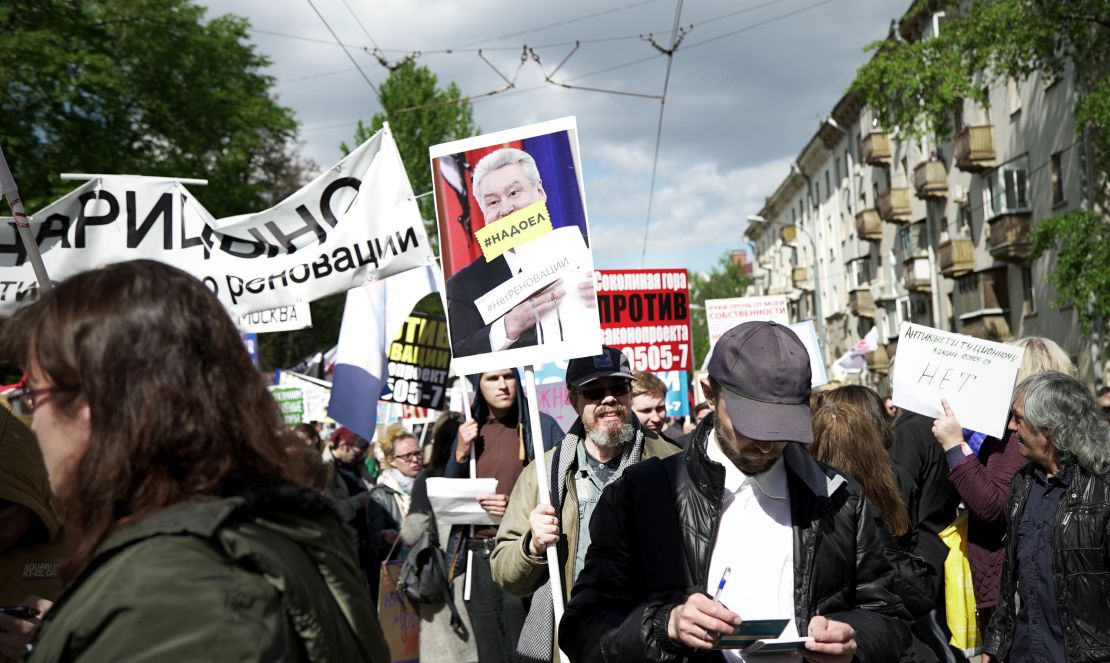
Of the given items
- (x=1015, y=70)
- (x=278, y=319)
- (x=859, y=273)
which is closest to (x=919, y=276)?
(x=859, y=273)

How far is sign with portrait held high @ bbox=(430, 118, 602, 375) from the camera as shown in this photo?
5.02 metres

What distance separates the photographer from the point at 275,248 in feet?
27.2

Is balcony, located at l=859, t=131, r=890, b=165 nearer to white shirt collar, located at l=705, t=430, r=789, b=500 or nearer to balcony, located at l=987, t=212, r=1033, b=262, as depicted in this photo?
balcony, located at l=987, t=212, r=1033, b=262

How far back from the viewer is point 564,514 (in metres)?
4.78

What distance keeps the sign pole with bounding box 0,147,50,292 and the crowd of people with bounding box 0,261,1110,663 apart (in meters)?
1.56

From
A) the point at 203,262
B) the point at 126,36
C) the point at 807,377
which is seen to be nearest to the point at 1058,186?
the point at 126,36

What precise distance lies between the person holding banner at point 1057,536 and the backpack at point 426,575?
139 inches

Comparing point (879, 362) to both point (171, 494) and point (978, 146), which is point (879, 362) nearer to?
point (978, 146)

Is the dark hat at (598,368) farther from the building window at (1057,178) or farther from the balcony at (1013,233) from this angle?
the balcony at (1013,233)

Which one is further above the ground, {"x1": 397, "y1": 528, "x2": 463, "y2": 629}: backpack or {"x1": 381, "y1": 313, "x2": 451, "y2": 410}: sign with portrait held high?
{"x1": 381, "y1": 313, "x2": 451, "y2": 410}: sign with portrait held high

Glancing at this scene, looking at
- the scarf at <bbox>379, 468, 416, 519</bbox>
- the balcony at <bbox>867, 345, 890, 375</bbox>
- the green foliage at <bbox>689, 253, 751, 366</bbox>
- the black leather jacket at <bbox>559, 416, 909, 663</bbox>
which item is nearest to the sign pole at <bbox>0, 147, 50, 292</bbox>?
the black leather jacket at <bbox>559, 416, 909, 663</bbox>

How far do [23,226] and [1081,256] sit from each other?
18.6 metres

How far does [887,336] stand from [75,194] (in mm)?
54975

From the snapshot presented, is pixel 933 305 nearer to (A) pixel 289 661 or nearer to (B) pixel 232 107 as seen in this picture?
(B) pixel 232 107
